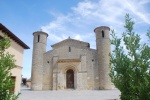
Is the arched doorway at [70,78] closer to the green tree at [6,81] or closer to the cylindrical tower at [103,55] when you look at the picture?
the cylindrical tower at [103,55]

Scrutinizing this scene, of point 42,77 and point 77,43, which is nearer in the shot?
point 42,77

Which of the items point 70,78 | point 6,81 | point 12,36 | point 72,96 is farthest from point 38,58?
point 6,81

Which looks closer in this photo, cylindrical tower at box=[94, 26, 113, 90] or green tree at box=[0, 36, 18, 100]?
green tree at box=[0, 36, 18, 100]

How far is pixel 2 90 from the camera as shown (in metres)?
4.61

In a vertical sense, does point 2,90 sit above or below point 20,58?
below

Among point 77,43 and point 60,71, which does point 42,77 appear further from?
point 77,43

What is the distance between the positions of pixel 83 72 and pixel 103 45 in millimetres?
5273

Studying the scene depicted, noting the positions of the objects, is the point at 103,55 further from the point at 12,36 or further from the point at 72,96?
the point at 12,36

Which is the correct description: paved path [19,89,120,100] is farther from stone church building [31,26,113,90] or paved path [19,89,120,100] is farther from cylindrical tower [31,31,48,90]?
cylindrical tower [31,31,48,90]

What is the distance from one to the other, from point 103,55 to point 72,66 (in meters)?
5.11

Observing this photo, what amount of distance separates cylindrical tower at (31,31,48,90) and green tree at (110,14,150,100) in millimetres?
21648

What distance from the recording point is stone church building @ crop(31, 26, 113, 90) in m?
24.6

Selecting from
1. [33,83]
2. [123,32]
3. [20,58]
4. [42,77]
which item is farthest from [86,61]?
[123,32]

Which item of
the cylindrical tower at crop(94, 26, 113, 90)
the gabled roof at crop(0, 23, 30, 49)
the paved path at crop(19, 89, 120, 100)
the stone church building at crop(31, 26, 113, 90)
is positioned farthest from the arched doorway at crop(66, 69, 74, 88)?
the gabled roof at crop(0, 23, 30, 49)
